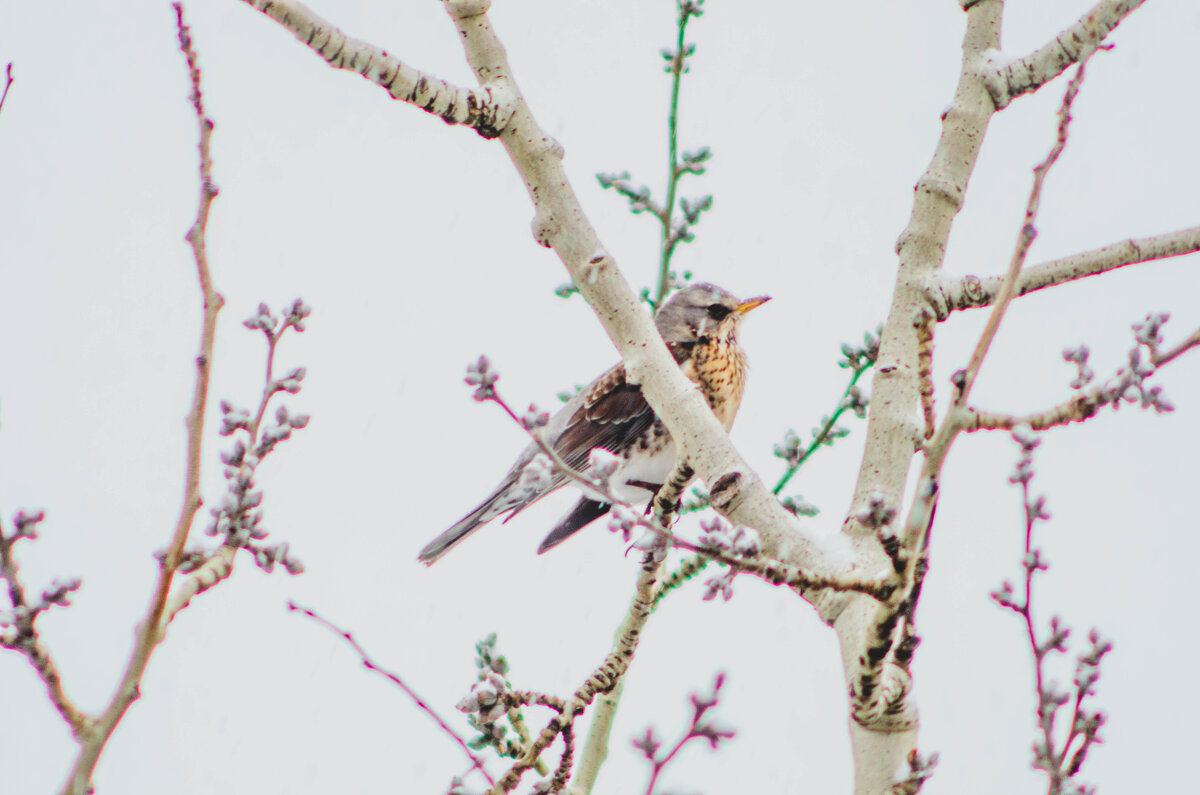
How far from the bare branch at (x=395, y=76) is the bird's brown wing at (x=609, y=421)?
103 inches

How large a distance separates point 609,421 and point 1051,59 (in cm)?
269

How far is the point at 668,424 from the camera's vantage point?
3.00m

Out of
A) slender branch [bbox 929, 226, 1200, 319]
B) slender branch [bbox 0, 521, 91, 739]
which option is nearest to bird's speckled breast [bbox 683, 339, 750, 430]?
slender branch [bbox 929, 226, 1200, 319]

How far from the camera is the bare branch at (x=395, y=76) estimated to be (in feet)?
8.89

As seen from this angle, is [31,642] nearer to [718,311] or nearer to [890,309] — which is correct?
[890,309]

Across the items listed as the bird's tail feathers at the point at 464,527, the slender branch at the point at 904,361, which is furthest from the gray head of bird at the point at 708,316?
the slender branch at the point at 904,361

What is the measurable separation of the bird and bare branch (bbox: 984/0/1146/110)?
1994mm

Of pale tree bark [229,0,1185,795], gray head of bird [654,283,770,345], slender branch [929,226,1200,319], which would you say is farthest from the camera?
gray head of bird [654,283,770,345]

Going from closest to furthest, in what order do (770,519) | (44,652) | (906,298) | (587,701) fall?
(44,652), (587,701), (770,519), (906,298)

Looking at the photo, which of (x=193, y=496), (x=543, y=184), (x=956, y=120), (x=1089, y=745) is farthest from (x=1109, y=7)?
(x=193, y=496)

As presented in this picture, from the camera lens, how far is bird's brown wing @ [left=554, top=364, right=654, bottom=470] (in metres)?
5.46

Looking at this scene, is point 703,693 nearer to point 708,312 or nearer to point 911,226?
point 911,226

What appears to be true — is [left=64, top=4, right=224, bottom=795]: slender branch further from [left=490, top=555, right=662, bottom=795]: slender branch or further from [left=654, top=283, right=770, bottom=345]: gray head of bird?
[left=654, top=283, right=770, bottom=345]: gray head of bird

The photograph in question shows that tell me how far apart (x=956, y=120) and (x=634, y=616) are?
1801 mm
